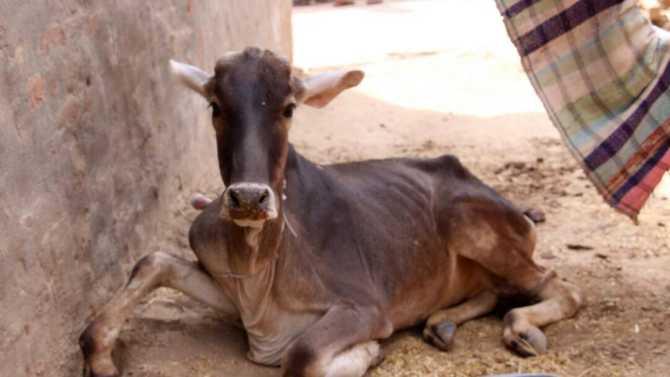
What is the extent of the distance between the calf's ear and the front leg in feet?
2.96

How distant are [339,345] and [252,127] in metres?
0.93

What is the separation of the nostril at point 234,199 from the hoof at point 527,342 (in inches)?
60.3

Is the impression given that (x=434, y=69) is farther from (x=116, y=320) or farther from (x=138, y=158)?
(x=116, y=320)

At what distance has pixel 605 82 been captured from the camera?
4.55 meters

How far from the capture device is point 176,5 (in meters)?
5.99

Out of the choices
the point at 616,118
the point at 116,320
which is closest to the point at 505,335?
the point at 616,118

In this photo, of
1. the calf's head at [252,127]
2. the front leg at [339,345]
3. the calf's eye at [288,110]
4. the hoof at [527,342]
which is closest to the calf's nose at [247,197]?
the calf's head at [252,127]

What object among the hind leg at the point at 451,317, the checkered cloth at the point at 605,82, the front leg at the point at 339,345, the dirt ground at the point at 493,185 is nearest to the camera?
the front leg at the point at 339,345

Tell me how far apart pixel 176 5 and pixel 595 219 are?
2.72 m

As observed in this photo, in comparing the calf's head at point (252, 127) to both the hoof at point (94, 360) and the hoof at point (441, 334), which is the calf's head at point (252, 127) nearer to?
the hoof at point (94, 360)

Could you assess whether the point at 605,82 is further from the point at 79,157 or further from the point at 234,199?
the point at 79,157

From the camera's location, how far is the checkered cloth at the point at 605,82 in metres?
4.43

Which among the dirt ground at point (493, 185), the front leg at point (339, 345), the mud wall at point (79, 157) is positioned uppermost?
the mud wall at point (79, 157)

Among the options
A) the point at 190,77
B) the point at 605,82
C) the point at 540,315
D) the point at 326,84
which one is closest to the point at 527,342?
the point at 540,315
